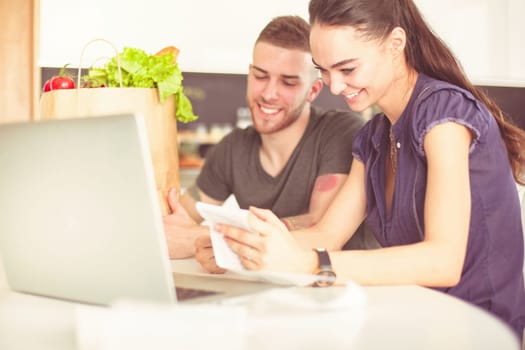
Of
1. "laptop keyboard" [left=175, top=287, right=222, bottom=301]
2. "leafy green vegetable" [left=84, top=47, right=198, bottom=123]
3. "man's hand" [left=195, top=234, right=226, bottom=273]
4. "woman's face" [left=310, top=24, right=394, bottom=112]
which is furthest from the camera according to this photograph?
"leafy green vegetable" [left=84, top=47, right=198, bottom=123]

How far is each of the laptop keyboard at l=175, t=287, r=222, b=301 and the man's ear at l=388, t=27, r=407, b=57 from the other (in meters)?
0.71

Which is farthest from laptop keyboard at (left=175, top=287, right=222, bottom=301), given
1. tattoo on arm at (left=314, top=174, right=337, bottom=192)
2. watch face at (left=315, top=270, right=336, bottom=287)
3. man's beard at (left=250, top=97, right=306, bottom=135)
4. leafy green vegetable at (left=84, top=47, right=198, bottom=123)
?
man's beard at (left=250, top=97, right=306, bottom=135)

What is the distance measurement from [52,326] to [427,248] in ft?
2.03

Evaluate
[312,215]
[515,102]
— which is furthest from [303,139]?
[515,102]

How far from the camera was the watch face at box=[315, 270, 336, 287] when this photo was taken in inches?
42.5

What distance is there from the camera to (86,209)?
0.90m

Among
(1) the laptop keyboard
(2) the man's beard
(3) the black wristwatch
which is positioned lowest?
(1) the laptop keyboard

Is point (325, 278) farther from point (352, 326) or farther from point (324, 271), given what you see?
point (352, 326)

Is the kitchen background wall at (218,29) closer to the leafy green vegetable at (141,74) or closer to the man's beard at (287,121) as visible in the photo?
the man's beard at (287,121)

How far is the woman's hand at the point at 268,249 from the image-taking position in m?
1.10

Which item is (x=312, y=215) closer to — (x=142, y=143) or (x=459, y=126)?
(x=459, y=126)

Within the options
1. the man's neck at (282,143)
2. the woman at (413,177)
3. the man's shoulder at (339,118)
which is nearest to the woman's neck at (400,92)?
the woman at (413,177)

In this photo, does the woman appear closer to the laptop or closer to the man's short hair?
the laptop

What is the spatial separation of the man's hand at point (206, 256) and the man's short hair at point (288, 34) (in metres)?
0.87
